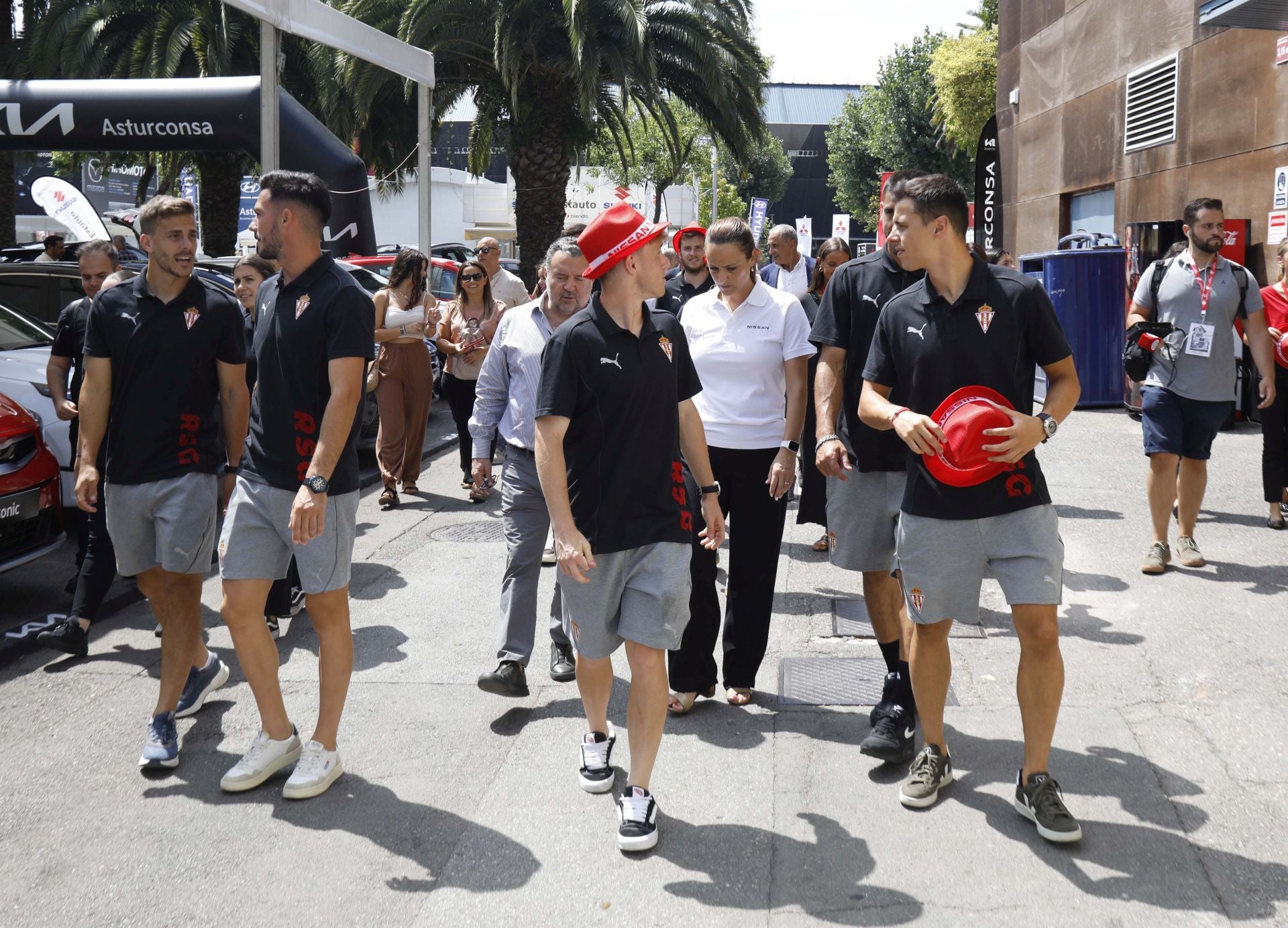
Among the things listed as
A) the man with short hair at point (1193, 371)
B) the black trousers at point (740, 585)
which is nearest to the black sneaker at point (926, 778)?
the black trousers at point (740, 585)

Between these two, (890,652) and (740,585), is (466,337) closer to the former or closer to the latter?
(740,585)

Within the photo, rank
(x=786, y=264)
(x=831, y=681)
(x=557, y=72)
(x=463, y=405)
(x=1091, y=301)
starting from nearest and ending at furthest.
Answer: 1. (x=831, y=681)
2. (x=786, y=264)
3. (x=463, y=405)
4. (x=1091, y=301)
5. (x=557, y=72)

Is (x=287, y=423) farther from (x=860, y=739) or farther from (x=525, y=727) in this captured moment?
(x=860, y=739)

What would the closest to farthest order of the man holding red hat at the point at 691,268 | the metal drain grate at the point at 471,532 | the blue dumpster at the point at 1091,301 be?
the man holding red hat at the point at 691,268 < the metal drain grate at the point at 471,532 < the blue dumpster at the point at 1091,301

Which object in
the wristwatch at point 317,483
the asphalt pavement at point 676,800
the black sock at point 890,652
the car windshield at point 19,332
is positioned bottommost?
the asphalt pavement at point 676,800

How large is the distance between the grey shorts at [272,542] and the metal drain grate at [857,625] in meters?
2.65

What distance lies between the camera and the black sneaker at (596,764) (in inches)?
173

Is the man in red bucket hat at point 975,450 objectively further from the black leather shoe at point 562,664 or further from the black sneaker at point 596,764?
the black leather shoe at point 562,664

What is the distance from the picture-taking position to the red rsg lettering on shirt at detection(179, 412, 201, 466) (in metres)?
4.77

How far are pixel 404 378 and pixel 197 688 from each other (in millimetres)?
5153

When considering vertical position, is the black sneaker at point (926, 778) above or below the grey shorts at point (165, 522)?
below

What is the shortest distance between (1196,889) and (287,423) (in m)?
3.12

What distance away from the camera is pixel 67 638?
5.87m

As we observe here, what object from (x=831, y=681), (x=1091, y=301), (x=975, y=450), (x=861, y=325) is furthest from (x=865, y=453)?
(x=1091, y=301)
